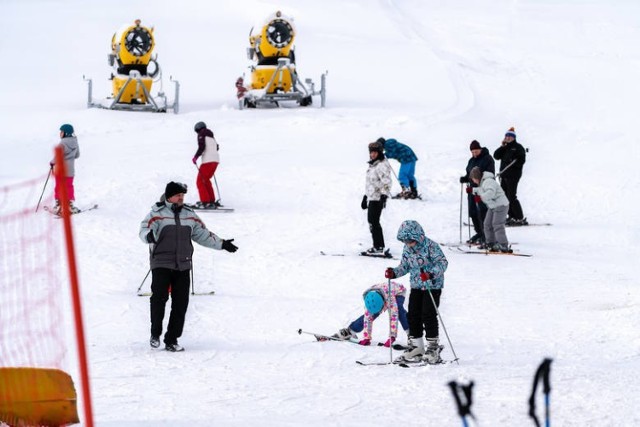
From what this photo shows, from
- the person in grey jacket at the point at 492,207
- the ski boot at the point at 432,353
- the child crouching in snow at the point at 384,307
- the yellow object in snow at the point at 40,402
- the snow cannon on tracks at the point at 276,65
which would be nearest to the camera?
the yellow object in snow at the point at 40,402

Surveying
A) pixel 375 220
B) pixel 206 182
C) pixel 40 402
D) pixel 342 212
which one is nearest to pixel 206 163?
pixel 206 182

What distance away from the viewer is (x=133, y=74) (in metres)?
27.2

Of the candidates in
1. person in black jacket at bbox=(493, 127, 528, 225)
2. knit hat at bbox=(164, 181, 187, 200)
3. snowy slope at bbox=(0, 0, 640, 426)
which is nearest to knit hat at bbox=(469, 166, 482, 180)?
snowy slope at bbox=(0, 0, 640, 426)

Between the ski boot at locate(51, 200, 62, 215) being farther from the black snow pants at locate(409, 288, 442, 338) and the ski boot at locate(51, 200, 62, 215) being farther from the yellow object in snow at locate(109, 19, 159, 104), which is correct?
the yellow object in snow at locate(109, 19, 159, 104)

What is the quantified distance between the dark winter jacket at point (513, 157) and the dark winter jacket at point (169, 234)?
8.01m

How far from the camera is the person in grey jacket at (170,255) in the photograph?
378 inches

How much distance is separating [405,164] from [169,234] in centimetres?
920

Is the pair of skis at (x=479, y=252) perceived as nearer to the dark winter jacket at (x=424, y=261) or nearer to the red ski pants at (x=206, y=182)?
the red ski pants at (x=206, y=182)

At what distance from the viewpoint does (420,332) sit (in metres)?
9.27

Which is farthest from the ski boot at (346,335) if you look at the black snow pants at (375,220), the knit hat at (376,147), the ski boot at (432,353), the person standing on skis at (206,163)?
the person standing on skis at (206,163)

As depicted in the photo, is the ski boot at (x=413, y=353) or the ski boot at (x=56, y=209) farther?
the ski boot at (x=56, y=209)

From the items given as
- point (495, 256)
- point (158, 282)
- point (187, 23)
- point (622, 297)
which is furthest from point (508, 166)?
point (187, 23)

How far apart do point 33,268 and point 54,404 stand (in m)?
6.93

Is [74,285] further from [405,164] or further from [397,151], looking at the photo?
[405,164]
